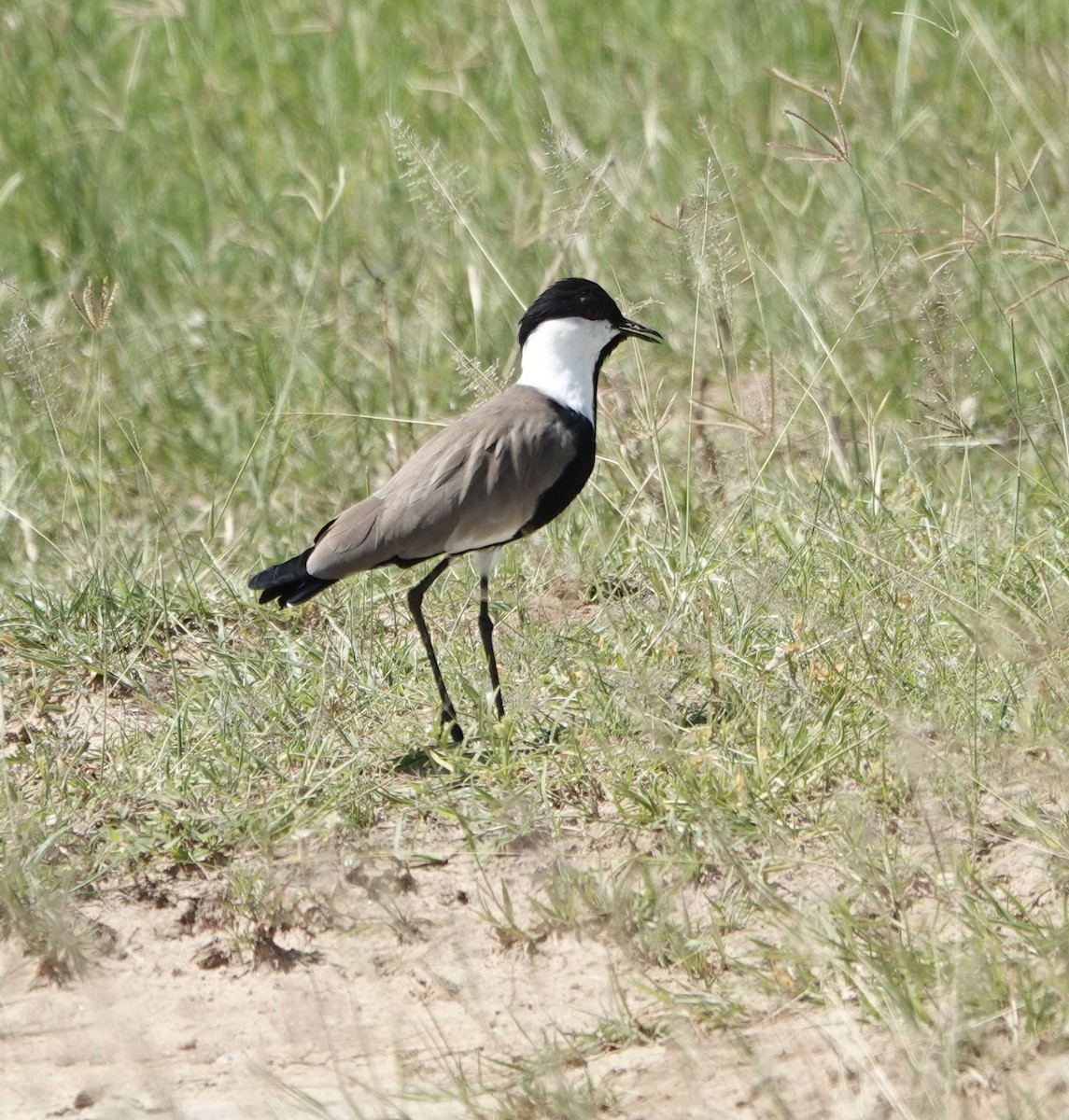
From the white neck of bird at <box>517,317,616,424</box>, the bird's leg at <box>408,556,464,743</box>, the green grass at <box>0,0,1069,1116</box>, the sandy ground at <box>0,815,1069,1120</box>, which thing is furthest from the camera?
the white neck of bird at <box>517,317,616,424</box>

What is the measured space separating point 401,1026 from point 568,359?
71.7 inches

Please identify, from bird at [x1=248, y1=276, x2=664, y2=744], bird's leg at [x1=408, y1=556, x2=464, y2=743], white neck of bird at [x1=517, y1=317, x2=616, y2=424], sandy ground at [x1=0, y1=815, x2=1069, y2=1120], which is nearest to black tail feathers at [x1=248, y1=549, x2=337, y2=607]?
bird at [x1=248, y1=276, x2=664, y2=744]

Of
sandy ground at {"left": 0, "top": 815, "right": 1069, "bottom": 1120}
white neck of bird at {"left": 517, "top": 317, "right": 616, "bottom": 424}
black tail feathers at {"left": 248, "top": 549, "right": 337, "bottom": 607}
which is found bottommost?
sandy ground at {"left": 0, "top": 815, "right": 1069, "bottom": 1120}

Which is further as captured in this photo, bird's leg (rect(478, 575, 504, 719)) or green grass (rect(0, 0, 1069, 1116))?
bird's leg (rect(478, 575, 504, 719))

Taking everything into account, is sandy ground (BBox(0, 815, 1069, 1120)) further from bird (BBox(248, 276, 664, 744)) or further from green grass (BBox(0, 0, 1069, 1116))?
bird (BBox(248, 276, 664, 744))

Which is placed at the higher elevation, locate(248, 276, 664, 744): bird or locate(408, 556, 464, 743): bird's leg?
locate(248, 276, 664, 744): bird

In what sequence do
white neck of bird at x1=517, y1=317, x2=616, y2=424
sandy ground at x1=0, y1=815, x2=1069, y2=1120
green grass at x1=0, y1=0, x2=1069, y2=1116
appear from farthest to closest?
white neck of bird at x1=517, y1=317, x2=616, y2=424, green grass at x1=0, y1=0, x2=1069, y2=1116, sandy ground at x1=0, y1=815, x2=1069, y2=1120

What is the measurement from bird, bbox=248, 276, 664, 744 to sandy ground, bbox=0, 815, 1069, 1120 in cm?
59

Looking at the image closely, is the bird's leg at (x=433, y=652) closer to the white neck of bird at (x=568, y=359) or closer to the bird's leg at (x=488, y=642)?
the bird's leg at (x=488, y=642)

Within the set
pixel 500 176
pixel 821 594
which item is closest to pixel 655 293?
pixel 500 176

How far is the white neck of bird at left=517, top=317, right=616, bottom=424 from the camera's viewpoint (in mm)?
4371

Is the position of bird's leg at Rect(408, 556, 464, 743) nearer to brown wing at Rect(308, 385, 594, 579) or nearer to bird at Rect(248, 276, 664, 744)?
bird at Rect(248, 276, 664, 744)

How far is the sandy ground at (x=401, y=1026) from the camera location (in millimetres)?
2799

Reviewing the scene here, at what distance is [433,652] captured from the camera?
4121 mm
